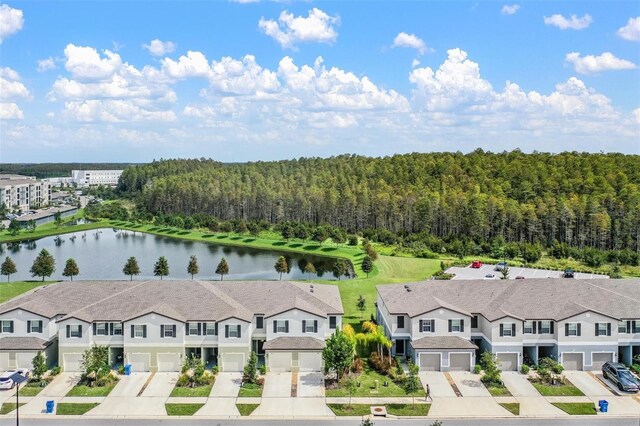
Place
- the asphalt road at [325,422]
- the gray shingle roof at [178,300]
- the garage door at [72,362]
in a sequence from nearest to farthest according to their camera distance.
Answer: the asphalt road at [325,422] → the garage door at [72,362] → the gray shingle roof at [178,300]

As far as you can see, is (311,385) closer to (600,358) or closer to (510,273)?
(600,358)

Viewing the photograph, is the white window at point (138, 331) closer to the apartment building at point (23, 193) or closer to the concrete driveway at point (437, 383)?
the concrete driveway at point (437, 383)

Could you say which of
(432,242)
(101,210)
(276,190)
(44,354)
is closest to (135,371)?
(44,354)

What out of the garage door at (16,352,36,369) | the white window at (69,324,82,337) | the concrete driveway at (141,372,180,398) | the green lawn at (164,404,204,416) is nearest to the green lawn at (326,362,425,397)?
the green lawn at (164,404,204,416)

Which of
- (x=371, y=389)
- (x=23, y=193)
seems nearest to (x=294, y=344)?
(x=371, y=389)

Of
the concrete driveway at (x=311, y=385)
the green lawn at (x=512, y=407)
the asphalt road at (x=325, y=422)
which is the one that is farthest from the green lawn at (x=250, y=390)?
the green lawn at (x=512, y=407)

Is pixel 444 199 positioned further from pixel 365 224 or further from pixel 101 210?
pixel 101 210

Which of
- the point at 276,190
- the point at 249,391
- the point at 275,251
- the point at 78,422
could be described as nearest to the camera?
the point at 78,422
